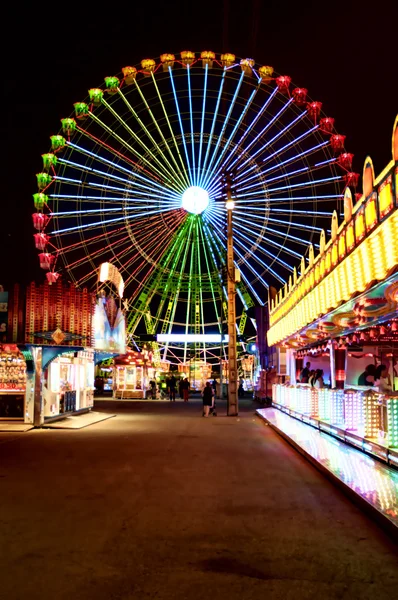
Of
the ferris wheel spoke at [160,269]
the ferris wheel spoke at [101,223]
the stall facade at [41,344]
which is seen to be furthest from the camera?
the ferris wheel spoke at [160,269]

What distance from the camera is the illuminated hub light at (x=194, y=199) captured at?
110ft

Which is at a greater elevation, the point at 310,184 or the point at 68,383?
the point at 310,184

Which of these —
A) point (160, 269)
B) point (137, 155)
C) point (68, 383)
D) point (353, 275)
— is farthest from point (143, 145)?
point (353, 275)

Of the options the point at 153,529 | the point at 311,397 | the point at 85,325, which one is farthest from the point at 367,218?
the point at 85,325

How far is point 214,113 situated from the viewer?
110ft

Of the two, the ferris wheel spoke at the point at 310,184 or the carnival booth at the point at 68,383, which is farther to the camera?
the ferris wheel spoke at the point at 310,184

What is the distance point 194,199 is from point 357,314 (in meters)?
22.2

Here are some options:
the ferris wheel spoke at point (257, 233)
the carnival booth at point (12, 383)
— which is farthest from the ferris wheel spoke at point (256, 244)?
the carnival booth at point (12, 383)

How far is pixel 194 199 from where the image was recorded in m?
33.6

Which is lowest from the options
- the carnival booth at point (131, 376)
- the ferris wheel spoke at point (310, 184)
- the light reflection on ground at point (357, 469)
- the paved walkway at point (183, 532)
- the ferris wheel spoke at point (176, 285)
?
the paved walkway at point (183, 532)

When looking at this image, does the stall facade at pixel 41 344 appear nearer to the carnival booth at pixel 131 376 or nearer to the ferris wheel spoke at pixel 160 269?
the ferris wheel spoke at pixel 160 269

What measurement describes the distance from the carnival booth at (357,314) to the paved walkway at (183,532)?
159 centimetres

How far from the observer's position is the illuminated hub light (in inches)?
1323

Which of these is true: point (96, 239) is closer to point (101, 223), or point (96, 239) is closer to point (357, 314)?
point (101, 223)
